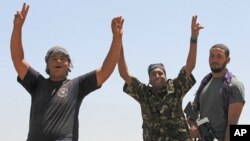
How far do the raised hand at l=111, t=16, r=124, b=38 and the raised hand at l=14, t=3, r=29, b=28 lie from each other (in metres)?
1.06

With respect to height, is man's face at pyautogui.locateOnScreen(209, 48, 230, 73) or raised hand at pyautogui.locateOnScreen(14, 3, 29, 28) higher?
raised hand at pyautogui.locateOnScreen(14, 3, 29, 28)

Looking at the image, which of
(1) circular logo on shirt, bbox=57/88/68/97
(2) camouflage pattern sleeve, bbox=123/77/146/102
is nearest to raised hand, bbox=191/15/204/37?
(2) camouflage pattern sleeve, bbox=123/77/146/102

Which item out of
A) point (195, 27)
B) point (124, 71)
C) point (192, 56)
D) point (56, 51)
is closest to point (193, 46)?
point (192, 56)

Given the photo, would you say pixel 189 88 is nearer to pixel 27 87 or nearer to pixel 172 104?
pixel 172 104

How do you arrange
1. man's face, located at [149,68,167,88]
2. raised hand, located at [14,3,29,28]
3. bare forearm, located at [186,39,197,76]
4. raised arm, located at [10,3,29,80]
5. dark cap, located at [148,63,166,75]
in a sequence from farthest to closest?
dark cap, located at [148,63,166,75] → man's face, located at [149,68,167,88] → bare forearm, located at [186,39,197,76] → raised hand, located at [14,3,29,28] → raised arm, located at [10,3,29,80]

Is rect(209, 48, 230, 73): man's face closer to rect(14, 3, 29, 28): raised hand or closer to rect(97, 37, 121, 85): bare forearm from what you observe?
rect(97, 37, 121, 85): bare forearm

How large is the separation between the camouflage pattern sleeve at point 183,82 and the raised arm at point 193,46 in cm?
9

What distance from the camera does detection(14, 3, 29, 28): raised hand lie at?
206 inches

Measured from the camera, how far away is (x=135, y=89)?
6.90 m

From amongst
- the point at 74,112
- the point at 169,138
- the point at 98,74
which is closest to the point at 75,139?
the point at 74,112

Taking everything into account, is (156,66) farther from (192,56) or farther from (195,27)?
(195,27)

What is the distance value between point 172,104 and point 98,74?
6.57 feet

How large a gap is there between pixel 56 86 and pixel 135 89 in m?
2.02

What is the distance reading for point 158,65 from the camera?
22.9 feet
